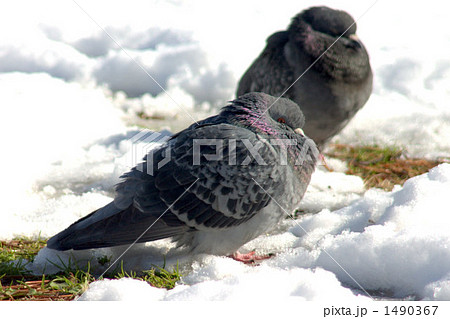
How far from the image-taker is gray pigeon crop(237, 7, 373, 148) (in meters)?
5.25

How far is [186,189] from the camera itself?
10.8 feet

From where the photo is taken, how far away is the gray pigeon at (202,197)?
325 centimetres

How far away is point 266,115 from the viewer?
3.60 m

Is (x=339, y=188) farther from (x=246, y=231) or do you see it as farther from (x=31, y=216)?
(x=31, y=216)

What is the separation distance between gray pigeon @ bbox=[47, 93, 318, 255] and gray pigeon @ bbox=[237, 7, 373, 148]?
1.97 metres

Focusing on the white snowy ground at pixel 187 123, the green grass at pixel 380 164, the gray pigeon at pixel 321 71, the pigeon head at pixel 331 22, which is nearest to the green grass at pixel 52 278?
the white snowy ground at pixel 187 123

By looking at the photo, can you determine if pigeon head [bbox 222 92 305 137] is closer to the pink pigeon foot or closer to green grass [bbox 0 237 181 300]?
the pink pigeon foot

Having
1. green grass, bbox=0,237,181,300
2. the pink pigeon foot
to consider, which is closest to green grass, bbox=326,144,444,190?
the pink pigeon foot

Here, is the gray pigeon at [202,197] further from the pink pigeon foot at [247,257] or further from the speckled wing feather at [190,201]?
the pink pigeon foot at [247,257]

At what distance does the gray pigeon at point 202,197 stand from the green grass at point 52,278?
7.6 inches

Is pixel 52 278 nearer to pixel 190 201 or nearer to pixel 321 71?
pixel 190 201

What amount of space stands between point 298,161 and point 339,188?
1.71 meters

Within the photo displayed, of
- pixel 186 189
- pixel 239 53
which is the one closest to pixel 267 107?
pixel 186 189

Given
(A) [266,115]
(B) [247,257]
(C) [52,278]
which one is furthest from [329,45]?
(C) [52,278]
